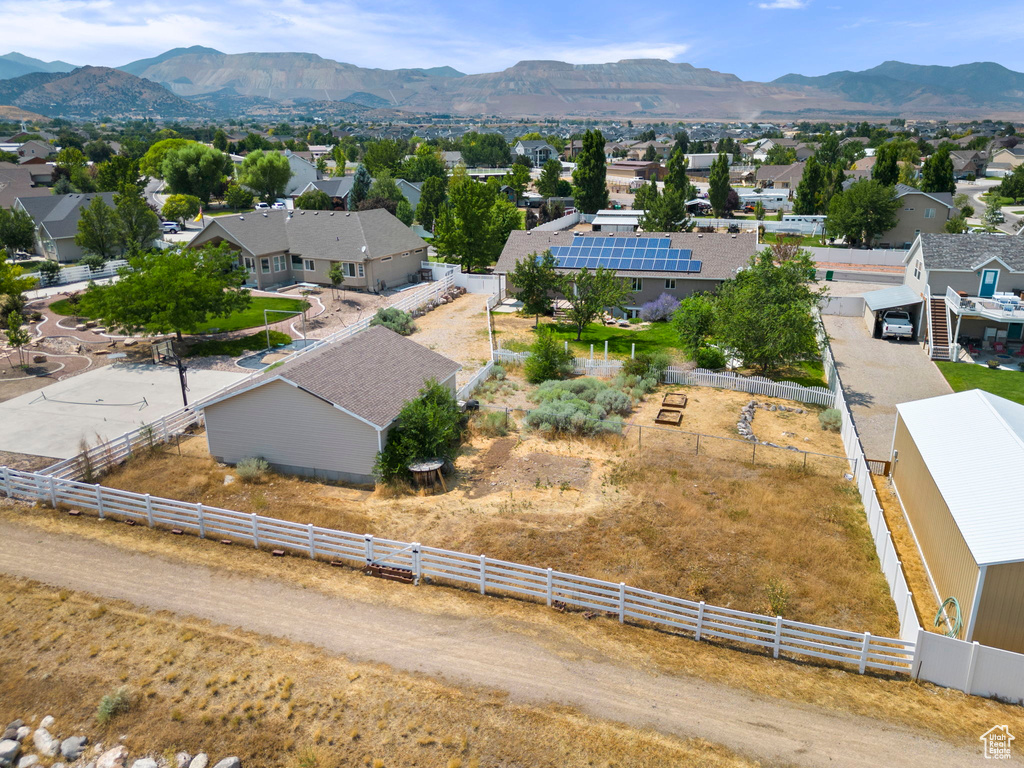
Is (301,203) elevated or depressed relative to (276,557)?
elevated

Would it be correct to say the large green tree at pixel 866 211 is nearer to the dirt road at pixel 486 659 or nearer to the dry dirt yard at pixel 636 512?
the dry dirt yard at pixel 636 512

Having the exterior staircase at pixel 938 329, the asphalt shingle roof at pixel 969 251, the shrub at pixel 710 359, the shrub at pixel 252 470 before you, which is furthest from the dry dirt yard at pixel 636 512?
the asphalt shingle roof at pixel 969 251

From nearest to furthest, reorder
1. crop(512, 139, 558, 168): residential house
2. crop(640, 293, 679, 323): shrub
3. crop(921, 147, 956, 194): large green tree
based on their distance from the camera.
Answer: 1. crop(640, 293, 679, 323): shrub
2. crop(921, 147, 956, 194): large green tree
3. crop(512, 139, 558, 168): residential house

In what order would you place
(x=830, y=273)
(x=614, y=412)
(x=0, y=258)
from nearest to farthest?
(x=614, y=412), (x=0, y=258), (x=830, y=273)

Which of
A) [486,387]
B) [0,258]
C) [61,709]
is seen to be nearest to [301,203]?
[0,258]

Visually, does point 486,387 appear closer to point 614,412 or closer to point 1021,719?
point 614,412

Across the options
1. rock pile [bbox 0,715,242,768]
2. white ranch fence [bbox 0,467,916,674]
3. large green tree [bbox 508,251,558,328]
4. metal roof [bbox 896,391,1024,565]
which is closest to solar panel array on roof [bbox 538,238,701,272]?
large green tree [bbox 508,251,558,328]

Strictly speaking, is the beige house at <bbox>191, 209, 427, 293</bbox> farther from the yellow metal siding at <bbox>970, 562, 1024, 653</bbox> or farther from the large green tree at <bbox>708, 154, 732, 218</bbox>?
the large green tree at <bbox>708, 154, 732, 218</bbox>
